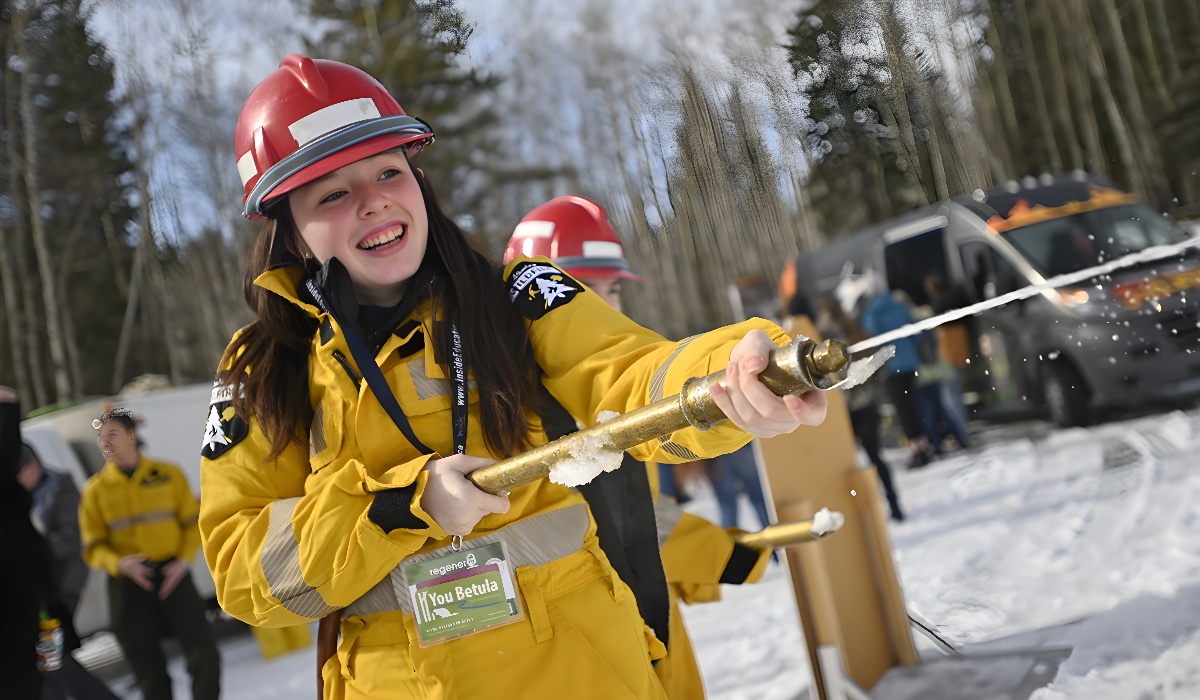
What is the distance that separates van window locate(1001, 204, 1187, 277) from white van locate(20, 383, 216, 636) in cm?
474

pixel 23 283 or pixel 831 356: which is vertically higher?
pixel 23 283

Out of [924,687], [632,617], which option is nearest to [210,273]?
[924,687]

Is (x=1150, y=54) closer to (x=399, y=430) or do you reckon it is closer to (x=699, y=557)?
(x=699, y=557)

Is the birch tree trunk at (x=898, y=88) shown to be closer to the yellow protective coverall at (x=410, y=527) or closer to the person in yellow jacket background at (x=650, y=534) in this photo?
the yellow protective coverall at (x=410, y=527)

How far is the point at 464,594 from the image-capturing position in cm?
116

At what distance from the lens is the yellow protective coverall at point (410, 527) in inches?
43.9

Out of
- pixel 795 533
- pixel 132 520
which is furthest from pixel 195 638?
pixel 795 533

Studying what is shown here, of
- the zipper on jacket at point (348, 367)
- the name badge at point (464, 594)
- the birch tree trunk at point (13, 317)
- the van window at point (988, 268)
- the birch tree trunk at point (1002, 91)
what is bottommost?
the name badge at point (464, 594)

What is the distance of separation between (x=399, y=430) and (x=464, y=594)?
215mm

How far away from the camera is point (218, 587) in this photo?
1.21 m

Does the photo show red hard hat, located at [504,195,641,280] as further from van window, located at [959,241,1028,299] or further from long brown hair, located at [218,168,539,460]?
long brown hair, located at [218,168,539,460]

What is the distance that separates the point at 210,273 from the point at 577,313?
5010 millimetres

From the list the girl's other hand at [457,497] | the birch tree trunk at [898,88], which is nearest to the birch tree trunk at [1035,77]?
the birch tree trunk at [898,88]

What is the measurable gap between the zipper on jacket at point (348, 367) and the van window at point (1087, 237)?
125 cm
